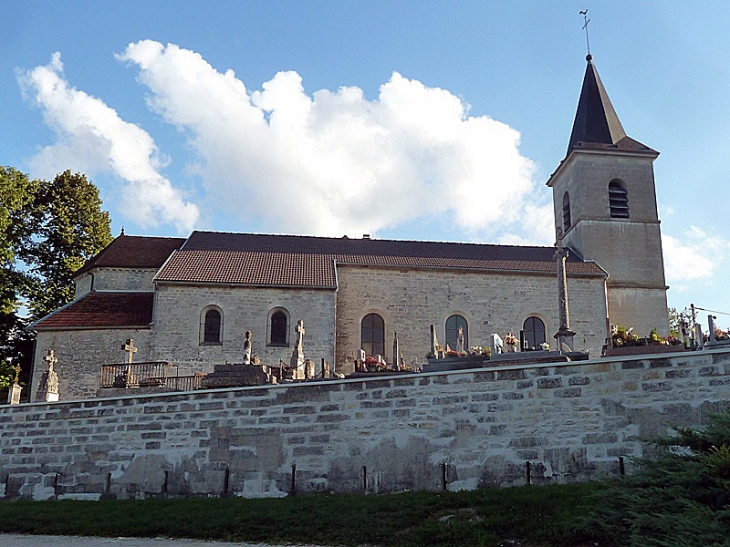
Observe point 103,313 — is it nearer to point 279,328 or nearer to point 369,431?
point 279,328

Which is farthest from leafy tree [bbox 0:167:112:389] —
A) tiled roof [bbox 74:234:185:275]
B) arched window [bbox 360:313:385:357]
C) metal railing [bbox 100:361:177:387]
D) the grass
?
the grass

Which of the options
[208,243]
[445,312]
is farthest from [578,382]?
[208,243]

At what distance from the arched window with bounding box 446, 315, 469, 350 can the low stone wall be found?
13.1 meters

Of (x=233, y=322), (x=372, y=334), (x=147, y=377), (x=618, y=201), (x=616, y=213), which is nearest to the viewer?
(x=147, y=377)

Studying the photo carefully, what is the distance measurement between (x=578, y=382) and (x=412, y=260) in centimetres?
1524

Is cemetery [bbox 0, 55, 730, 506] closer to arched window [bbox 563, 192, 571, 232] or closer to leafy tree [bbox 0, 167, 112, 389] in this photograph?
arched window [bbox 563, 192, 571, 232]

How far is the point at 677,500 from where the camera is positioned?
675 cm

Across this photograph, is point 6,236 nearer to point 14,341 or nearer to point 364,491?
point 14,341

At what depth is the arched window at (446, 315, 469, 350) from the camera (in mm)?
25828

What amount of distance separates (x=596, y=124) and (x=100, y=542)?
27958mm

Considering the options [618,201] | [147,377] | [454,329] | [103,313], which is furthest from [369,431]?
[618,201]

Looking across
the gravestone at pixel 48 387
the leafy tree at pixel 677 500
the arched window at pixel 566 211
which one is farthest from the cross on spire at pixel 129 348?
the arched window at pixel 566 211

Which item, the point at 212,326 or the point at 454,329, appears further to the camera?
the point at 454,329

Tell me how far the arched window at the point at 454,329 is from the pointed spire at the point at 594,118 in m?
10.2
